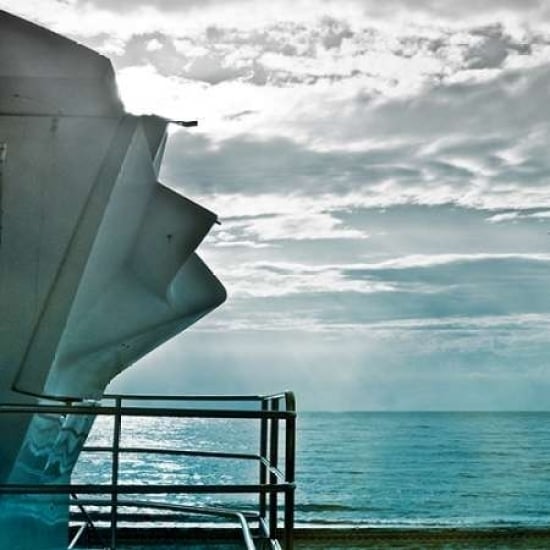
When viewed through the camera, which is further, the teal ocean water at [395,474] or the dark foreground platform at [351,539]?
the teal ocean water at [395,474]

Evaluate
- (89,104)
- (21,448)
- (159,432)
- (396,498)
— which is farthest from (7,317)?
(159,432)

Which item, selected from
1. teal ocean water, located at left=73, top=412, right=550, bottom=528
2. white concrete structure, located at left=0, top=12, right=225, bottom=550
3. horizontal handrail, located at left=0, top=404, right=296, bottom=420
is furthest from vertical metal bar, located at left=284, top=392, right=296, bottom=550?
teal ocean water, located at left=73, top=412, right=550, bottom=528

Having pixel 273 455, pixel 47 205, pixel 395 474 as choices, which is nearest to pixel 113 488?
pixel 273 455

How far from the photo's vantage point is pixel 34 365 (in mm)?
5152

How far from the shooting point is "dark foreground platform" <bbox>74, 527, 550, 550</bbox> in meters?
8.46

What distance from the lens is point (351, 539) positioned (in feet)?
40.9

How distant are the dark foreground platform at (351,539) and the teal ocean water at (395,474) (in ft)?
23.5

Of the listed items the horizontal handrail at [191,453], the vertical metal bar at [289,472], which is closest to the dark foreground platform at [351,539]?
the horizontal handrail at [191,453]

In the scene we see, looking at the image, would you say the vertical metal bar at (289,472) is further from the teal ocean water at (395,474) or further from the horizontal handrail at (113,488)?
the teal ocean water at (395,474)

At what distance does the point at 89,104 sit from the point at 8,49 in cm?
54

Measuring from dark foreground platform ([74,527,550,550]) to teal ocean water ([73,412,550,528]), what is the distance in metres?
7.17

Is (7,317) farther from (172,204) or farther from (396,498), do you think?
(396,498)

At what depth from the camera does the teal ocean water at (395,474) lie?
35219 millimetres

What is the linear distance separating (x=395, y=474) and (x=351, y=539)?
125 feet
